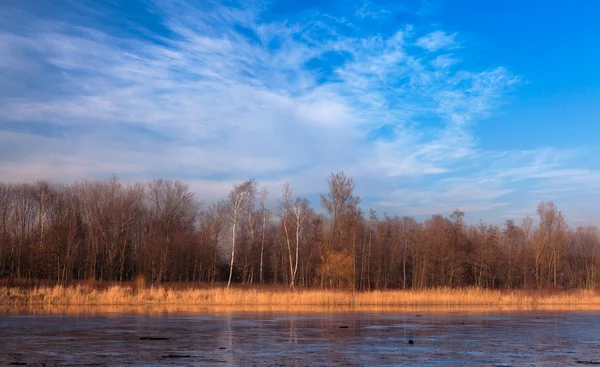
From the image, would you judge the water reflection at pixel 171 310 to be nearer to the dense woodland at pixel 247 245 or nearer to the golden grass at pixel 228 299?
the golden grass at pixel 228 299

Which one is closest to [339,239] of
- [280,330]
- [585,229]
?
[280,330]

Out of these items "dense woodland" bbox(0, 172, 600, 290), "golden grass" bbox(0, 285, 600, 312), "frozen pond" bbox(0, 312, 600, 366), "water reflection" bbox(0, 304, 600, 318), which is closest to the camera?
"frozen pond" bbox(0, 312, 600, 366)

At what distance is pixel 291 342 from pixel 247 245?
69475 millimetres

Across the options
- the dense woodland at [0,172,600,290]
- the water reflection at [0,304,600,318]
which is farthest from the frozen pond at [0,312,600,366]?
the dense woodland at [0,172,600,290]

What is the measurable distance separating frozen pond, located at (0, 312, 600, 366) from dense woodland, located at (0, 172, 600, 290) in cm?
3533

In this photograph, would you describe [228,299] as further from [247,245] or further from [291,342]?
[247,245]

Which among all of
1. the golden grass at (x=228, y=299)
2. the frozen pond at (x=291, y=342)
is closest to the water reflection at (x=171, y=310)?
the golden grass at (x=228, y=299)

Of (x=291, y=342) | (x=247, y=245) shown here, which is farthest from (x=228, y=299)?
(x=247, y=245)

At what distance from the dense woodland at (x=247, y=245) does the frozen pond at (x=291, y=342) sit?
35329mm

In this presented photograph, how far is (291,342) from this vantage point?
1742 cm

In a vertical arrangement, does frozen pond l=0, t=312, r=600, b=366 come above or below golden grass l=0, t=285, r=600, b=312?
above

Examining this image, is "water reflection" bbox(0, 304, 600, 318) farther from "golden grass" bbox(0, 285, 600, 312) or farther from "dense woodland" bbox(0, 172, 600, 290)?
"dense woodland" bbox(0, 172, 600, 290)

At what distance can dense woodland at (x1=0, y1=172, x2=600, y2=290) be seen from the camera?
217 ft

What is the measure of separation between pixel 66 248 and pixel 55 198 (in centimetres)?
1636
